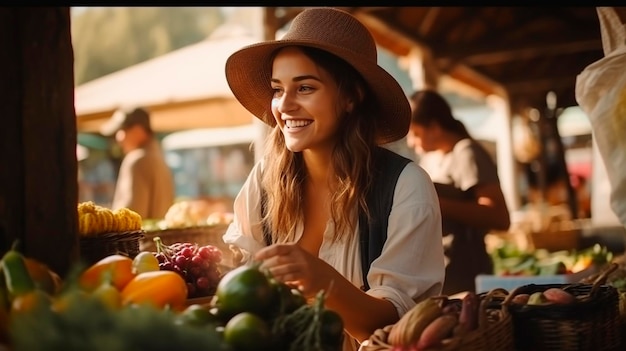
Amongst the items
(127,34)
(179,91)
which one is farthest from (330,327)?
(127,34)

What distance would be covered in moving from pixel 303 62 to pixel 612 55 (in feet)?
4.79

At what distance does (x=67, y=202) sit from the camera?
1.84 m

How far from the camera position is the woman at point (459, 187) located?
4.59 m

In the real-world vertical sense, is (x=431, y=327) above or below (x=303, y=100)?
below

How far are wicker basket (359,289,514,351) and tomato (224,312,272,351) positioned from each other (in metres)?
0.44

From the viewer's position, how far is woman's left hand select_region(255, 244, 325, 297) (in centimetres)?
198

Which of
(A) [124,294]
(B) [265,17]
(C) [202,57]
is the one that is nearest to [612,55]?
(A) [124,294]

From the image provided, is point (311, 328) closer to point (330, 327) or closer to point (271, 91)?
point (330, 327)

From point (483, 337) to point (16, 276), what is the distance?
1.14 metres

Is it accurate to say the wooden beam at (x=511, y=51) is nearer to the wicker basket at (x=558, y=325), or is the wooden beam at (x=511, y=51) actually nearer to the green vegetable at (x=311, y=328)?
the wicker basket at (x=558, y=325)

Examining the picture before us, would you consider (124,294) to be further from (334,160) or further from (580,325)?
(580,325)

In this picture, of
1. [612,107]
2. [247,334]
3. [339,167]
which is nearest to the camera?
[247,334]

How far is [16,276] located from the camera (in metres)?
1.63

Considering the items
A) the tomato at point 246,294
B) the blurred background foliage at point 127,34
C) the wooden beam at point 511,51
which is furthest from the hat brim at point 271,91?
the blurred background foliage at point 127,34
